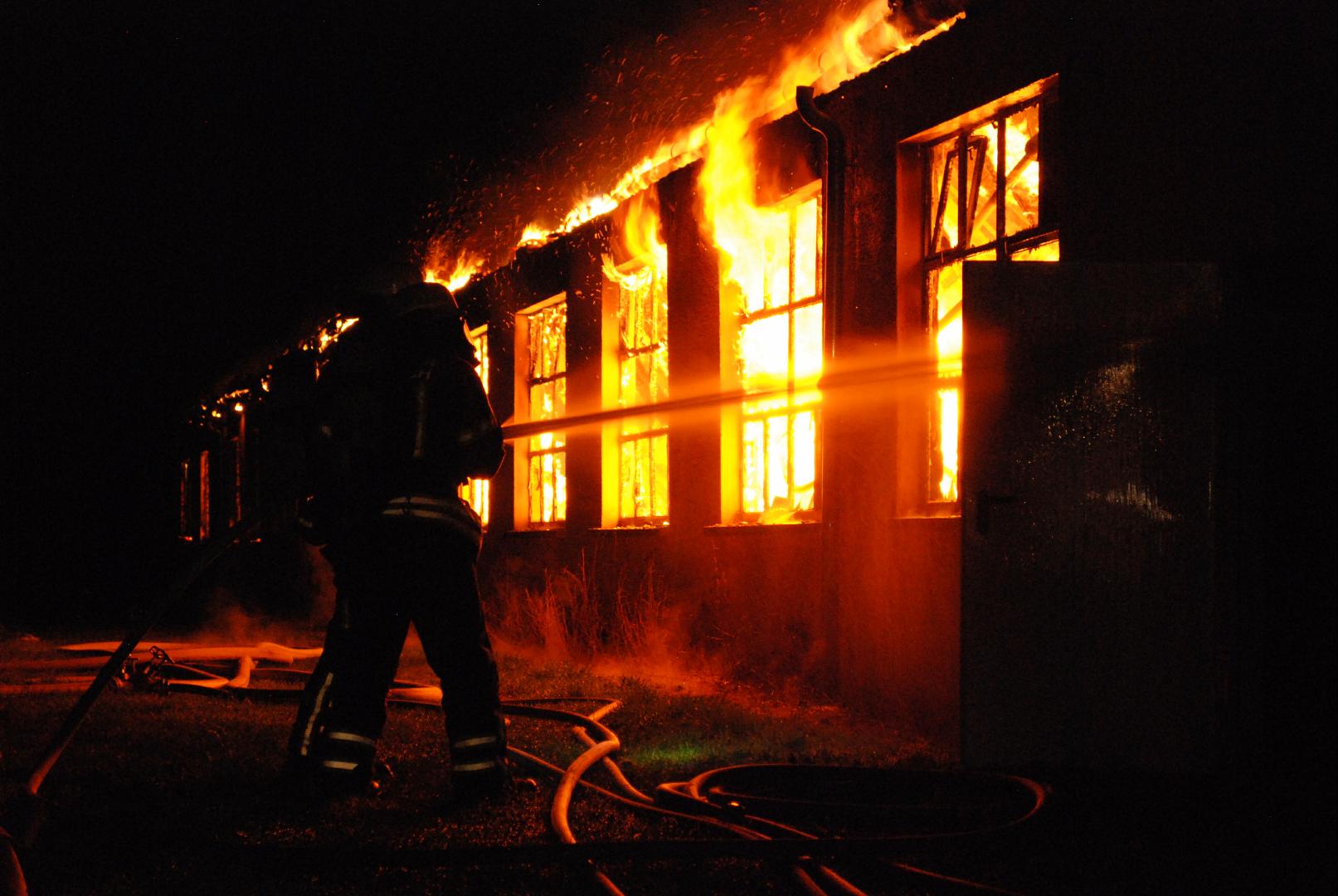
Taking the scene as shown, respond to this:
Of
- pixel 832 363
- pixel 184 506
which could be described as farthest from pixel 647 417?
pixel 184 506

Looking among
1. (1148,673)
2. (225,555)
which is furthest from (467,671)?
(225,555)

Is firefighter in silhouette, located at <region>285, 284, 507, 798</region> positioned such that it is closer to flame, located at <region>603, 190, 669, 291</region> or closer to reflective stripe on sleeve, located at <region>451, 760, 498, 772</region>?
reflective stripe on sleeve, located at <region>451, 760, 498, 772</region>

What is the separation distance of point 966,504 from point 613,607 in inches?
222

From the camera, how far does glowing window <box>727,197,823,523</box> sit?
351 inches

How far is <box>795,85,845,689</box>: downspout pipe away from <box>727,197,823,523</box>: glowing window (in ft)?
2.22

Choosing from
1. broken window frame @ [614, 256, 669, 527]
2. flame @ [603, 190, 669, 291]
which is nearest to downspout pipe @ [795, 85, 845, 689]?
broken window frame @ [614, 256, 669, 527]

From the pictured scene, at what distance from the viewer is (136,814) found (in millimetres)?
4766

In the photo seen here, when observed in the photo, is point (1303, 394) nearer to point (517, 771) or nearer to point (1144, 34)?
point (1144, 34)

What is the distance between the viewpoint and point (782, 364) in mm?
9219

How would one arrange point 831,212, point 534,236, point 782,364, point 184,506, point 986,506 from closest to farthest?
1. point 986,506
2. point 831,212
3. point 782,364
4. point 534,236
5. point 184,506

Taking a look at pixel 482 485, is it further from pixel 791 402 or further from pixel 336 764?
pixel 336 764

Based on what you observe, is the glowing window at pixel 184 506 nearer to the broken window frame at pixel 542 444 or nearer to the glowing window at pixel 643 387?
the broken window frame at pixel 542 444

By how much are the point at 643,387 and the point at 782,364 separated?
2235 mm

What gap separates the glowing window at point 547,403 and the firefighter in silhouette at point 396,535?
7.42m
